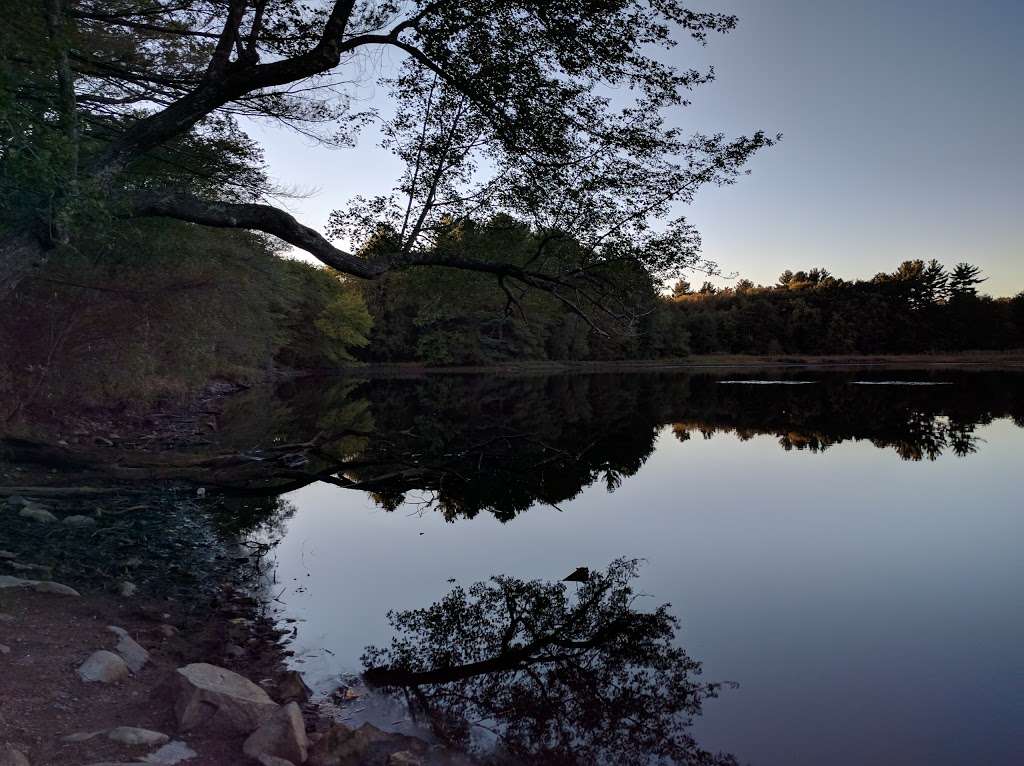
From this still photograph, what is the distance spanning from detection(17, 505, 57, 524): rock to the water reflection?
4919 mm

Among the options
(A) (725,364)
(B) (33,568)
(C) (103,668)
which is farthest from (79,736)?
(A) (725,364)

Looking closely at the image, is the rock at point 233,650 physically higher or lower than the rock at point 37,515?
lower

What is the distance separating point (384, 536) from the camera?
36.1 feet

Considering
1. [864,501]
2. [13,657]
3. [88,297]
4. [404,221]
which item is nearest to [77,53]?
[404,221]

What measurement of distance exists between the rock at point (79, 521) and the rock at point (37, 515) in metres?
0.17

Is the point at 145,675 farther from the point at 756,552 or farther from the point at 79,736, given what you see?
the point at 756,552

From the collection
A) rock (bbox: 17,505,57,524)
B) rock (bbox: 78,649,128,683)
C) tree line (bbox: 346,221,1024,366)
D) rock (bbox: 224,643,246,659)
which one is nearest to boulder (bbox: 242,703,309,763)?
rock (bbox: 78,649,128,683)

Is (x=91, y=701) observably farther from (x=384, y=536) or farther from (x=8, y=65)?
(x=384, y=536)

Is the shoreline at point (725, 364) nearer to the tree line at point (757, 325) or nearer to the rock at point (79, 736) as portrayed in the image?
the tree line at point (757, 325)

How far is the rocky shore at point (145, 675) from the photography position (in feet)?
12.7

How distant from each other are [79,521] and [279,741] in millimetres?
6834

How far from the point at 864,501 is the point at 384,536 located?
9.81 metres

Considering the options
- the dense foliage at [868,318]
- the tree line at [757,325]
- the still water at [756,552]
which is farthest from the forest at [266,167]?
the dense foliage at [868,318]

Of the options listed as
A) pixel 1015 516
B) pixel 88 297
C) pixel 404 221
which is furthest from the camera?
pixel 88 297
